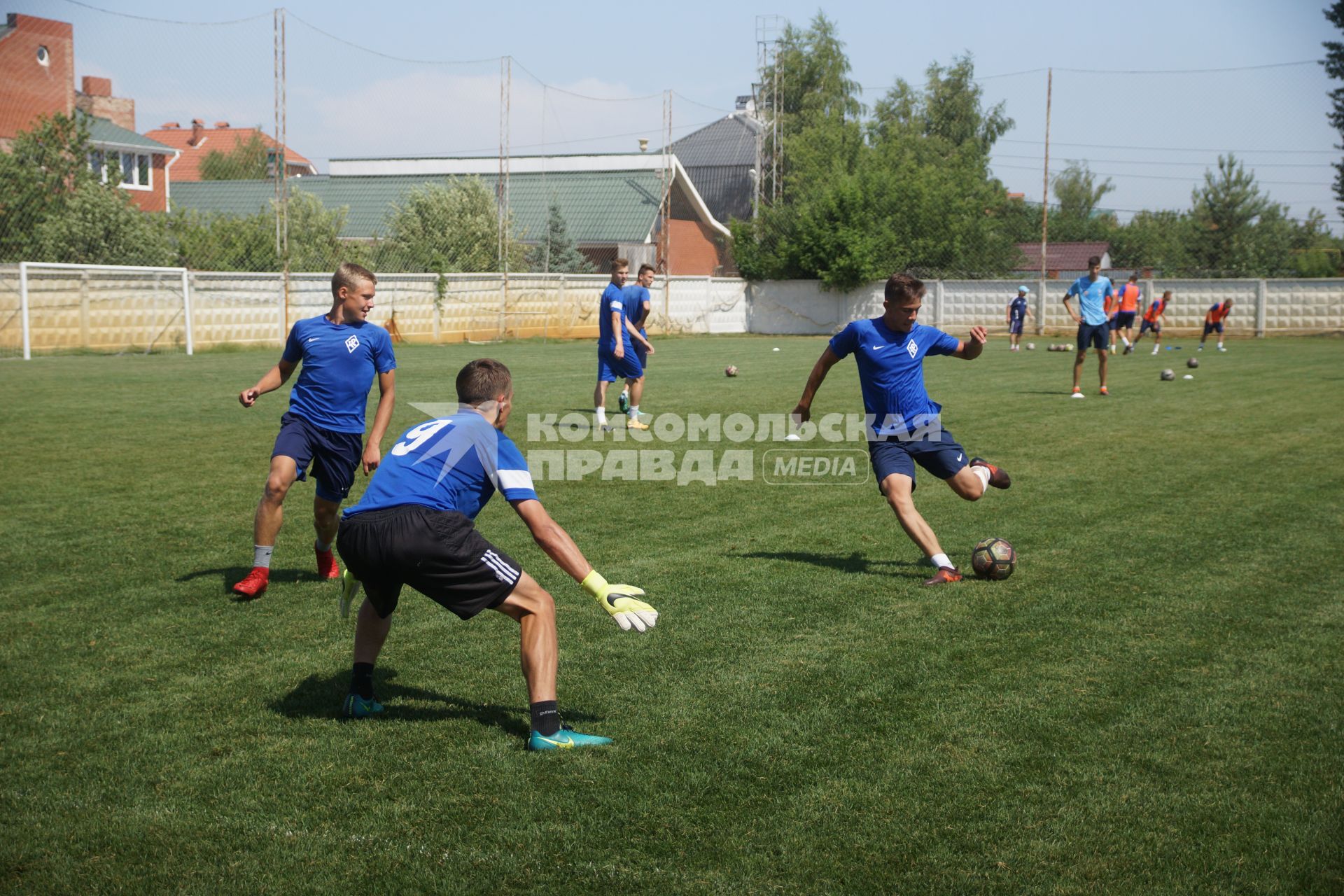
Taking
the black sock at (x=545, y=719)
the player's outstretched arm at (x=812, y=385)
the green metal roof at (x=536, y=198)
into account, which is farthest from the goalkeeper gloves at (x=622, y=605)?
the green metal roof at (x=536, y=198)

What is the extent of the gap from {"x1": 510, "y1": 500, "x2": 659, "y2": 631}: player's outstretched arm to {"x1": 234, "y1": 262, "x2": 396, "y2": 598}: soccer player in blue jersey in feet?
9.82

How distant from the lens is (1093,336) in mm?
16938

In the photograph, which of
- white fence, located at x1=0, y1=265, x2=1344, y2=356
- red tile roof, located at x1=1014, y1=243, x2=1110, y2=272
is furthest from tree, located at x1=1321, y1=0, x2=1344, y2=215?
red tile roof, located at x1=1014, y1=243, x2=1110, y2=272

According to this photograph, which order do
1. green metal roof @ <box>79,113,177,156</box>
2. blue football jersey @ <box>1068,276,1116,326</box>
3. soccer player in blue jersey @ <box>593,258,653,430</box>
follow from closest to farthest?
soccer player in blue jersey @ <box>593,258,653,430</box>, blue football jersey @ <box>1068,276,1116,326</box>, green metal roof @ <box>79,113,177,156</box>

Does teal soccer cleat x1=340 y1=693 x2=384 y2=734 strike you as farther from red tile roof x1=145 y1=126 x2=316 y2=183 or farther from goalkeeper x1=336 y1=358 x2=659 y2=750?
red tile roof x1=145 y1=126 x2=316 y2=183

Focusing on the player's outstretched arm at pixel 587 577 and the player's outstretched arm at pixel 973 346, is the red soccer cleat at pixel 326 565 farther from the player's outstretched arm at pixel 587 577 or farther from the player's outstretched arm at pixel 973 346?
the player's outstretched arm at pixel 973 346

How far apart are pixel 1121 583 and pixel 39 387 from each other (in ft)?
56.0

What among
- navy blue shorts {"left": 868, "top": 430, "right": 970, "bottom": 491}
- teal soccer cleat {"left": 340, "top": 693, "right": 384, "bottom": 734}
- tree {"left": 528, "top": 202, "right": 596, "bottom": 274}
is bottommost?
teal soccer cleat {"left": 340, "top": 693, "right": 384, "bottom": 734}

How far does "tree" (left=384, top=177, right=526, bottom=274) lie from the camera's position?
108 ft

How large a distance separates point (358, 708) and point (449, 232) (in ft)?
106

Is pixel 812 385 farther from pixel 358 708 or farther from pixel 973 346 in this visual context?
pixel 358 708

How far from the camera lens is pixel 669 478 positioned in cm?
1058

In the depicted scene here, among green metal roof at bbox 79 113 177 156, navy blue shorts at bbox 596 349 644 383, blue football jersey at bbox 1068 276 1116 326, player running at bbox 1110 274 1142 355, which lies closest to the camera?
navy blue shorts at bbox 596 349 644 383

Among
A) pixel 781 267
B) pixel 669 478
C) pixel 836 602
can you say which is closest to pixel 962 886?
pixel 836 602
